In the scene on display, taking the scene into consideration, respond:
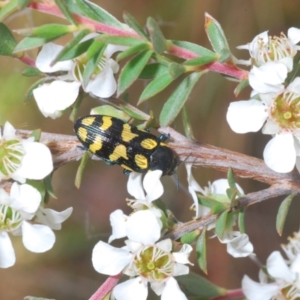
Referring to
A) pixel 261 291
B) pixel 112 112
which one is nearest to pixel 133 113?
pixel 112 112

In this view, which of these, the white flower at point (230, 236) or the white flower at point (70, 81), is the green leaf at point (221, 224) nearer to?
the white flower at point (230, 236)

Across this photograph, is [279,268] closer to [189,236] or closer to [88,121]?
[189,236]

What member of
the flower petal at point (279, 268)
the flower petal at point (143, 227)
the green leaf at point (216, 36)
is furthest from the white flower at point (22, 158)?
the flower petal at point (279, 268)

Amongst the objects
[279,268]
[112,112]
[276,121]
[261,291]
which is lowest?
[261,291]

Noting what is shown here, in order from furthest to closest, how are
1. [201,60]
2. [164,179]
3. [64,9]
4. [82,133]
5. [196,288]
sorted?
[164,179], [196,288], [82,133], [201,60], [64,9]

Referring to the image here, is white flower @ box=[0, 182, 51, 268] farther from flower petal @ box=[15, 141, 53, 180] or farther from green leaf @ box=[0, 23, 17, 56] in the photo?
green leaf @ box=[0, 23, 17, 56]

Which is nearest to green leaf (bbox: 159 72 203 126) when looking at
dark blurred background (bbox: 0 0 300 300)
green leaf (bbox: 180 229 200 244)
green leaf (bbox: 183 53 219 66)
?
green leaf (bbox: 183 53 219 66)
